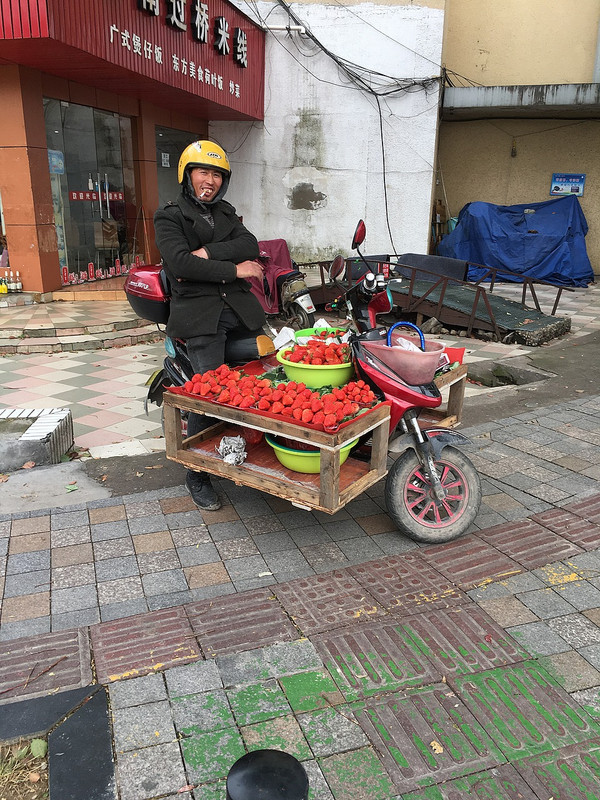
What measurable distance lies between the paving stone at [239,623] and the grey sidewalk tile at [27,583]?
2.61 ft

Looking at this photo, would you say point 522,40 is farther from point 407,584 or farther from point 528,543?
point 407,584

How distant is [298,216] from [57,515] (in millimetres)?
12311

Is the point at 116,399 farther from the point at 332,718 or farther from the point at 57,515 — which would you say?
the point at 332,718

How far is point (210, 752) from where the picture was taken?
7.23 ft

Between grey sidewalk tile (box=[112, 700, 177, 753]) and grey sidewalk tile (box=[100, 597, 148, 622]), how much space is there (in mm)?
595

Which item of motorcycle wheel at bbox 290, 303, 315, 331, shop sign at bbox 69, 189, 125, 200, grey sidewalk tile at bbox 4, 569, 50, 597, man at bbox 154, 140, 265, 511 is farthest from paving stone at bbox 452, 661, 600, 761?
shop sign at bbox 69, 189, 125, 200

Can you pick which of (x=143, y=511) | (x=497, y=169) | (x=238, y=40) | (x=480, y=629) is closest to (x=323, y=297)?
(x=238, y=40)

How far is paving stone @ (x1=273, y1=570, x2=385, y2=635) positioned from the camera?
292 cm

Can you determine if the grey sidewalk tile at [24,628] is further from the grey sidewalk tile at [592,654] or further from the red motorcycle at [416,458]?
the grey sidewalk tile at [592,654]

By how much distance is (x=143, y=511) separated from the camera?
3938 millimetres

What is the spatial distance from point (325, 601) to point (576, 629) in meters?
1.17

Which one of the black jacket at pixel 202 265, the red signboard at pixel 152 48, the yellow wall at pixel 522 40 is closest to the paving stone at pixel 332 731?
the black jacket at pixel 202 265

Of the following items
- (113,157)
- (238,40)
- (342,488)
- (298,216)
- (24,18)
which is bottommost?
(342,488)

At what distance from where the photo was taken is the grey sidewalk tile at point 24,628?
2.80 m
